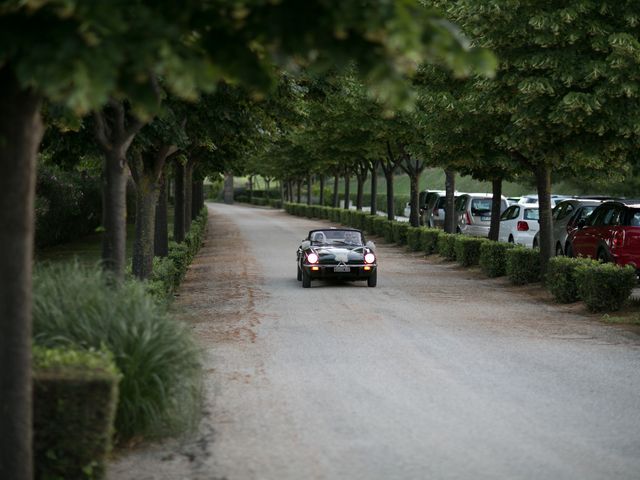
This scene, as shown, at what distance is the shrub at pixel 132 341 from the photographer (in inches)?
294

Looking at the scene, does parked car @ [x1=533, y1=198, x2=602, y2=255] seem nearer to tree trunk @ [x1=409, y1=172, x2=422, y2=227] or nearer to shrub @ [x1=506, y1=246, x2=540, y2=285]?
shrub @ [x1=506, y1=246, x2=540, y2=285]

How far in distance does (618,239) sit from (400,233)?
16722mm

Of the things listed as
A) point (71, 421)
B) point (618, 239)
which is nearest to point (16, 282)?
point (71, 421)

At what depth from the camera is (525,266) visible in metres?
21.3

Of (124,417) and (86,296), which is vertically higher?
(86,296)

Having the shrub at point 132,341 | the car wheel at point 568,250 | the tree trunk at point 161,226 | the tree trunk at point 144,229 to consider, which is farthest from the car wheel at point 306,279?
the shrub at point 132,341

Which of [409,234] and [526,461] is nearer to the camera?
[526,461]

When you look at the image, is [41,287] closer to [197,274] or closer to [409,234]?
[197,274]

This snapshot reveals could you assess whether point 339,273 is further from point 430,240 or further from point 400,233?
point 400,233

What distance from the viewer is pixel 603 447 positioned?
766cm

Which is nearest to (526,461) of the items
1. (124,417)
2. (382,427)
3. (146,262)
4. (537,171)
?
(382,427)

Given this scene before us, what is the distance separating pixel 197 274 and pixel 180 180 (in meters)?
5.54

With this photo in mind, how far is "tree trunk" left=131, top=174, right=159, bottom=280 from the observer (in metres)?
15.7

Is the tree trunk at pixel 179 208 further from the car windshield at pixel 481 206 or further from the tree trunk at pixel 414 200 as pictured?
the car windshield at pixel 481 206
